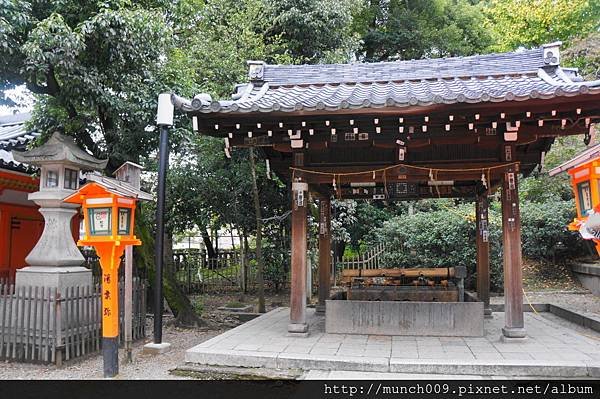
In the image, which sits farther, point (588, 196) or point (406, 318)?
point (406, 318)

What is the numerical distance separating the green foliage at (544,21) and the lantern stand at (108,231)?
16.1 m

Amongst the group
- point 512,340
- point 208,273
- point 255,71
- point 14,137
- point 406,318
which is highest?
point 255,71

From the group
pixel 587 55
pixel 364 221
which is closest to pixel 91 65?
pixel 364 221

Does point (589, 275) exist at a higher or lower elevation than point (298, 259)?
lower

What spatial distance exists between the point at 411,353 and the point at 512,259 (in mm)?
2117

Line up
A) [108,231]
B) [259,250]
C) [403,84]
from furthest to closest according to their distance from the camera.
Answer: [259,250] < [403,84] < [108,231]

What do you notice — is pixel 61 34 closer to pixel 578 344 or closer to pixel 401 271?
pixel 401 271

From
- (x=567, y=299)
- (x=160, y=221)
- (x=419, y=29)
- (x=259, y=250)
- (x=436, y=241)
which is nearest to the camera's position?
(x=160, y=221)

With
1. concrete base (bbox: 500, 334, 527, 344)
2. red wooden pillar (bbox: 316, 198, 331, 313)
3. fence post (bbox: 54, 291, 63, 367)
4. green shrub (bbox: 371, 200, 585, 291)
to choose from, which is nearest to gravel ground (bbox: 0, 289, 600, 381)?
fence post (bbox: 54, 291, 63, 367)

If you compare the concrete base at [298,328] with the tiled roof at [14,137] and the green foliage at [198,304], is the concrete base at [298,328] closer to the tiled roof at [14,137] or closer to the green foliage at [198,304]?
the green foliage at [198,304]

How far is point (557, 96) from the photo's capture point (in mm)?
5891

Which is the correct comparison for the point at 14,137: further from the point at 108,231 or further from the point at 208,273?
the point at 208,273

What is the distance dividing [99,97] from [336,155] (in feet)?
13.1

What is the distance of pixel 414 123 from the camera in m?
6.77
